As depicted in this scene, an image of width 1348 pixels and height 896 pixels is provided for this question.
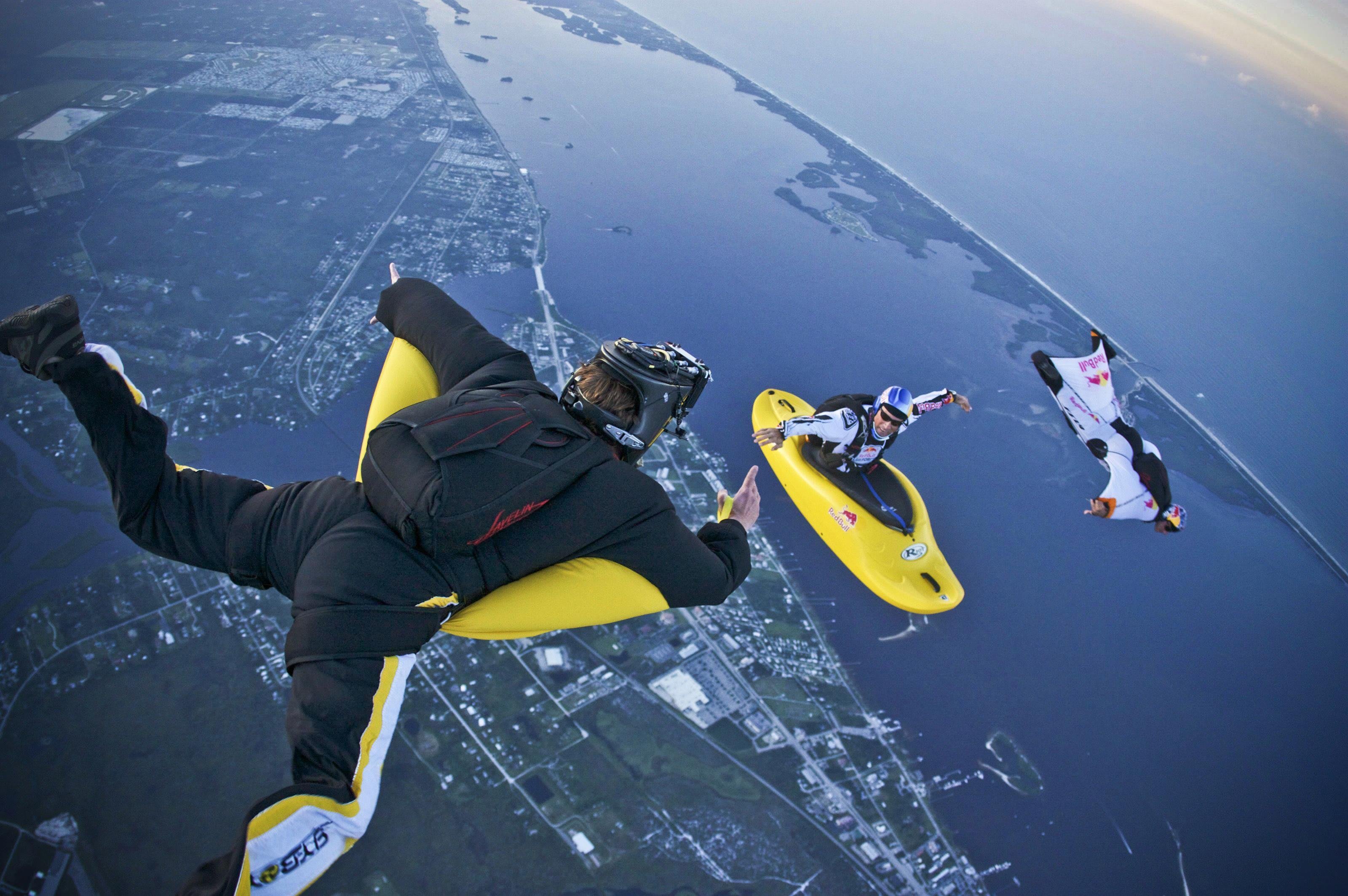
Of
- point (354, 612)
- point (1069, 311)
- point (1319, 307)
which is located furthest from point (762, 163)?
point (354, 612)

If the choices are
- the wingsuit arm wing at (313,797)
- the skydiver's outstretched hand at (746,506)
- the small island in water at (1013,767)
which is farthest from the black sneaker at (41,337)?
the small island in water at (1013,767)

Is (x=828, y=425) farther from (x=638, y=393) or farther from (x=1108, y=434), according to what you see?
(x=638, y=393)

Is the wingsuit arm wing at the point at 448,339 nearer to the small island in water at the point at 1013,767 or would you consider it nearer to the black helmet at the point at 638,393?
the black helmet at the point at 638,393

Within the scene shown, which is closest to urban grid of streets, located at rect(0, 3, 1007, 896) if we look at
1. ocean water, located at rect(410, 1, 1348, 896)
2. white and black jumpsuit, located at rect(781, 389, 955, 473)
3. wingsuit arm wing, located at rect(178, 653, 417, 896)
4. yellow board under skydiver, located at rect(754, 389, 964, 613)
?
ocean water, located at rect(410, 1, 1348, 896)

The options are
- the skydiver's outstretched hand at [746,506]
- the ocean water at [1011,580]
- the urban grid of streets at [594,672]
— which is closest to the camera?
the skydiver's outstretched hand at [746,506]

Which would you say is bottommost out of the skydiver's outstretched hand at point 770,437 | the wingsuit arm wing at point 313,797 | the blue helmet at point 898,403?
the skydiver's outstretched hand at point 770,437

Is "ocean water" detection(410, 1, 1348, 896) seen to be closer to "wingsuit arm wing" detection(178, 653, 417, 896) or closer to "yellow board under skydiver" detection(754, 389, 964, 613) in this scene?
"yellow board under skydiver" detection(754, 389, 964, 613)
